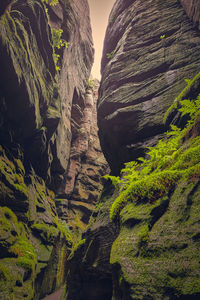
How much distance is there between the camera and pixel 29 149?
13109 millimetres

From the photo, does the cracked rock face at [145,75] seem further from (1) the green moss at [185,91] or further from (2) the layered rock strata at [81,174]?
(2) the layered rock strata at [81,174]

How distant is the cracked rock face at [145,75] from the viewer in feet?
29.6

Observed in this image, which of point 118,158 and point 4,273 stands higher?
point 118,158

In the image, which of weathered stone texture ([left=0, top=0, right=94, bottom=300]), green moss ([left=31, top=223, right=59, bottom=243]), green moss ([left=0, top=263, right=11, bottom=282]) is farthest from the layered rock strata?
green moss ([left=0, top=263, right=11, bottom=282])

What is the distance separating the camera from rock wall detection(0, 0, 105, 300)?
27.4ft

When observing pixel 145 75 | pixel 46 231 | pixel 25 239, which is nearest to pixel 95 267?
pixel 25 239

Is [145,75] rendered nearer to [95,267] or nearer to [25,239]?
[95,267]

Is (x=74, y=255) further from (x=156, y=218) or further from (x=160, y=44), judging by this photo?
(x=160, y=44)

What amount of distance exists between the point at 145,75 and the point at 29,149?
8.86 metres

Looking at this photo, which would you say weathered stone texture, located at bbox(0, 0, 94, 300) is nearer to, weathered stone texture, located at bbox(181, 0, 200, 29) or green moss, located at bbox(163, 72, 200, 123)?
green moss, located at bbox(163, 72, 200, 123)

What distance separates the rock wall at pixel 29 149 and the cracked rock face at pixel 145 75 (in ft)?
14.0

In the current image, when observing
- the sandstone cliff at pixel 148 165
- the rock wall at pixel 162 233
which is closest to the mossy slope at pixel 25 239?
the sandstone cliff at pixel 148 165

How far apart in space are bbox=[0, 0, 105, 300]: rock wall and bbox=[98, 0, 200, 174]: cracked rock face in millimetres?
4269

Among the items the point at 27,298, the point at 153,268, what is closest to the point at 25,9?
the point at 153,268
